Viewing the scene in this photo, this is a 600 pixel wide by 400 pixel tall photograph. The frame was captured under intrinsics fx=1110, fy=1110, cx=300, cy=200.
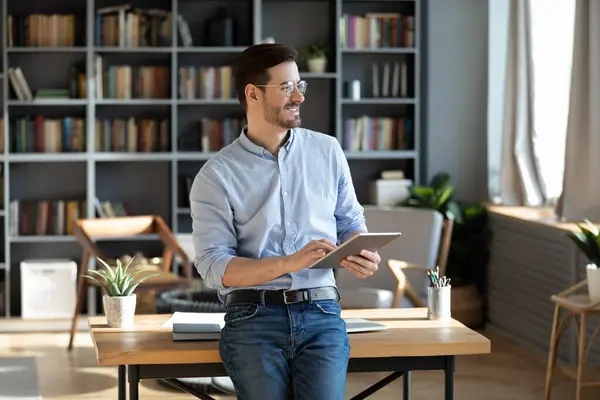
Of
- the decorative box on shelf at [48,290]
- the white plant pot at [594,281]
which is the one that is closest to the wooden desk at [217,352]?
the white plant pot at [594,281]

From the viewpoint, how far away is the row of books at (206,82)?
738 centimetres

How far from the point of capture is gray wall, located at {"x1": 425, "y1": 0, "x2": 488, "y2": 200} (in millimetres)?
7473

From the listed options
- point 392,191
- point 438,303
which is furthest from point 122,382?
point 392,191

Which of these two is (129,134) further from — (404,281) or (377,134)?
(404,281)

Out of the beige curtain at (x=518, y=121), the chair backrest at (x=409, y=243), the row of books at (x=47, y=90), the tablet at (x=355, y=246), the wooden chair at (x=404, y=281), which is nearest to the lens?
the tablet at (x=355, y=246)

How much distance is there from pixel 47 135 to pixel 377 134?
7.23 feet

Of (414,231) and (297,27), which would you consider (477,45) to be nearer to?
(297,27)

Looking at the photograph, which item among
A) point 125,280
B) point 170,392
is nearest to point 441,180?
point 170,392

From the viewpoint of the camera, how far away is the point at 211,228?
296 centimetres

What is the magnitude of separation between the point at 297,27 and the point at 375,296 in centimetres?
259

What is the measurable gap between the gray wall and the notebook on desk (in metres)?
4.30

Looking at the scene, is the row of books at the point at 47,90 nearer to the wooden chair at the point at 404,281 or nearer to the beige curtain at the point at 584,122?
the wooden chair at the point at 404,281

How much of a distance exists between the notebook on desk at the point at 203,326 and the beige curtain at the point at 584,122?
109 inches

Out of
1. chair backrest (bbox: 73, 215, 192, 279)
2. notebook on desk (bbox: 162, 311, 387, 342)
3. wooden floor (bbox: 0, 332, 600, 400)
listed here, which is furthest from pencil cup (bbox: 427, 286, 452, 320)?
chair backrest (bbox: 73, 215, 192, 279)
